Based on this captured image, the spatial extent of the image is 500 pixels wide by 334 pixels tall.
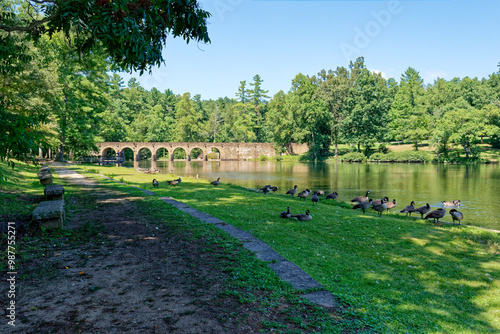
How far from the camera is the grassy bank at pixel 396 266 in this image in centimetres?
422

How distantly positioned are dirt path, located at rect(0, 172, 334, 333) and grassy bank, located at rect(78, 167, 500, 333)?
1.59 m

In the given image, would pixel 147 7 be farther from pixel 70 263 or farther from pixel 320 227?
pixel 320 227

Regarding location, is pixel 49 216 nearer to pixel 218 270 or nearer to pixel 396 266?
pixel 218 270

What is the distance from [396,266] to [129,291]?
17.1ft

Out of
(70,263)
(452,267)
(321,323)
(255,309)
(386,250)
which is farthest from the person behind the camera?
(386,250)

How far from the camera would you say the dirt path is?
10.9ft

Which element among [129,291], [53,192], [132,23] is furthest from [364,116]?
[129,291]

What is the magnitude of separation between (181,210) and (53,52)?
29692 millimetres

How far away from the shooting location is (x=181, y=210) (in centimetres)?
930

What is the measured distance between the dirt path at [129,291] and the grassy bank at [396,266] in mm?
1586

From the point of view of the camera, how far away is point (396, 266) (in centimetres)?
631

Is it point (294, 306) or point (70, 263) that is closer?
point (294, 306)

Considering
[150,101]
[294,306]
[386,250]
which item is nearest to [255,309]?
[294,306]

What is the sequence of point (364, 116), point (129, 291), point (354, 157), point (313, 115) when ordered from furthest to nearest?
point (313, 115), point (354, 157), point (364, 116), point (129, 291)
